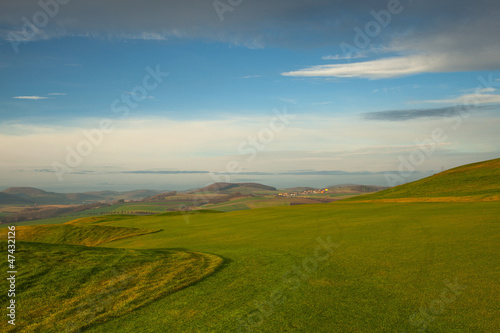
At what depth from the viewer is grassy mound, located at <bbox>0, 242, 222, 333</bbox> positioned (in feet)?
33.3

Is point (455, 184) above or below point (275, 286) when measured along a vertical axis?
above

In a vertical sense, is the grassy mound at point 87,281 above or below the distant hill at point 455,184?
below

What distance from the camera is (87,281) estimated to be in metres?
13.2

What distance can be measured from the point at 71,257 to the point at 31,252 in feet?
6.86

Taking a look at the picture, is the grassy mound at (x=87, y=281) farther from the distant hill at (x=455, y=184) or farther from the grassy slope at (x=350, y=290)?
the distant hill at (x=455, y=184)

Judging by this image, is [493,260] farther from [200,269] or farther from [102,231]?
[102,231]

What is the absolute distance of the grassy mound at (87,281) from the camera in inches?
400

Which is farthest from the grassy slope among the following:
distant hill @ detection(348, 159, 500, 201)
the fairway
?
distant hill @ detection(348, 159, 500, 201)

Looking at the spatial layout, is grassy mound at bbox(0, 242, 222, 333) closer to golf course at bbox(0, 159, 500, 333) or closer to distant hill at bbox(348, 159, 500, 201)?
golf course at bbox(0, 159, 500, 333)

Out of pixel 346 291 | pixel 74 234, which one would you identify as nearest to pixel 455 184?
pixel 346 291

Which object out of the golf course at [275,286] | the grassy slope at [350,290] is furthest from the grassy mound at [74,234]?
the grassy slope at [350,290]

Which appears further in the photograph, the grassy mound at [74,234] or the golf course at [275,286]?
the grassy mound at [74,234]

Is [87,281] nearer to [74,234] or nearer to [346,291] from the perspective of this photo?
[346,291]

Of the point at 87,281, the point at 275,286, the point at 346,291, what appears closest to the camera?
the point at 346,291
